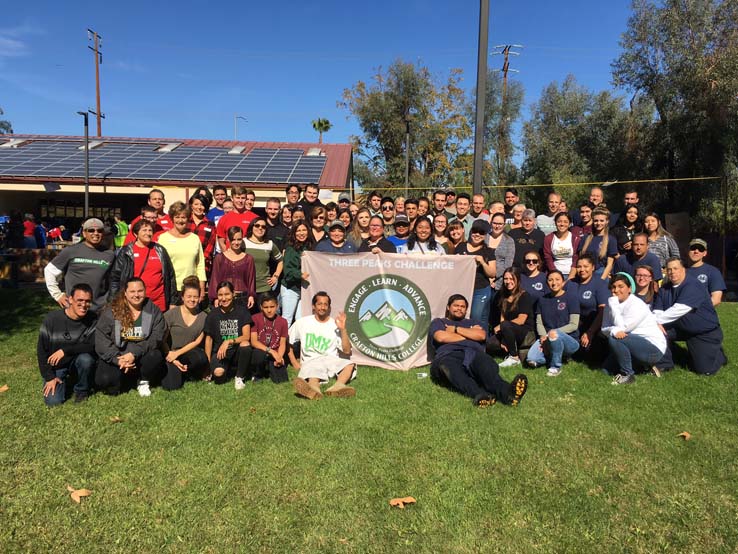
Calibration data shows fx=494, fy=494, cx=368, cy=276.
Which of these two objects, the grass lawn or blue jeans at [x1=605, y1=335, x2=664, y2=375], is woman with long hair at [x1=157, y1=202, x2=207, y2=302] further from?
blue jeans at [x1=605, y1=335, x2=664, y2=375]

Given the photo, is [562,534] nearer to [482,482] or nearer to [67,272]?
[482,482]

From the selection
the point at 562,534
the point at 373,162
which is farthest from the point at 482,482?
the point at 373,162

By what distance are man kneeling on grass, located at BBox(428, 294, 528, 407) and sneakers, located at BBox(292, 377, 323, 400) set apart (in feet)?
4.47

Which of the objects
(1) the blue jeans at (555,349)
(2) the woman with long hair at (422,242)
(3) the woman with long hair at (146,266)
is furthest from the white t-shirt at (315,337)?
(1) the blue jeans at (555,349)

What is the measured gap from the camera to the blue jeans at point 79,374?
484 centimetres

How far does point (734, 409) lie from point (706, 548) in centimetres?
259

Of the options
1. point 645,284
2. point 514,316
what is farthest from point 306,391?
point 645,284

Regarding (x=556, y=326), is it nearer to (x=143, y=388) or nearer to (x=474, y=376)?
(x=474, y=376)

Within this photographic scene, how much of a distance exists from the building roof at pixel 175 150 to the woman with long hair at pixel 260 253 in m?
11.5

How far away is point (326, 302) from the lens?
5.63 m

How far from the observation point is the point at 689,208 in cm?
1716

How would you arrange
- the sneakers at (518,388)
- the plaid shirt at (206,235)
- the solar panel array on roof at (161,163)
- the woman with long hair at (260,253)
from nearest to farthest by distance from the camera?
the sneakers at (518,388) → the woman with long hair at (260,253) → the plaid shirt at (206,235) → the solar panel array on roof at (161,163)

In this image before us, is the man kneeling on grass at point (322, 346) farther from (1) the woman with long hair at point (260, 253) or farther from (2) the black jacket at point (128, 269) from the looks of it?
(2) the black jacket at point (128, 269)

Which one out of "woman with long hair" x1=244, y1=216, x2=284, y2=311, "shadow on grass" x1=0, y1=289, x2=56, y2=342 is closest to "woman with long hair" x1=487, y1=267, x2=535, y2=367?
"woman with long hair" x1=244, y1=216, x2=284, y2=311
